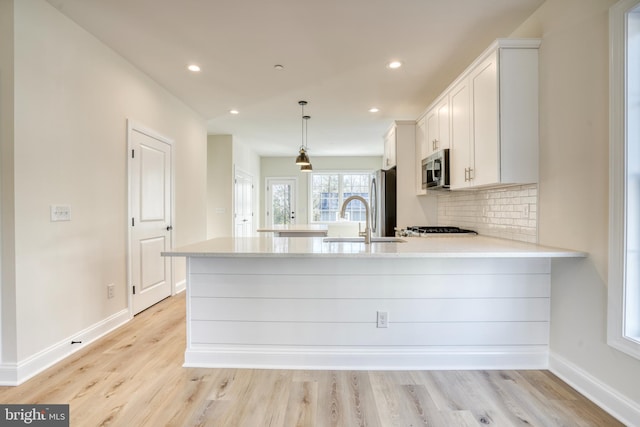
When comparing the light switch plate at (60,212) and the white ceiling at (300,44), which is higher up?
the white ceiling at (300,44)

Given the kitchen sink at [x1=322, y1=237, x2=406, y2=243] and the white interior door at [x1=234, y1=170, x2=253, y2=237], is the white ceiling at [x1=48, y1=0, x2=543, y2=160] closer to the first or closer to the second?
the kitchen sink at [x1=322, y1=237, x2=406, y2=243]

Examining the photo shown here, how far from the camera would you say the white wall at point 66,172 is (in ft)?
6.81

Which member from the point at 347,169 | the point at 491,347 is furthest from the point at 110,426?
the point at 347,169

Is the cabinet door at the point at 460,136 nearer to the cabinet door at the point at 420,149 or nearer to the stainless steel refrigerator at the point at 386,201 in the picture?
the cabinet door at the point at 420,149

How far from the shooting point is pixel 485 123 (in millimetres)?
2361

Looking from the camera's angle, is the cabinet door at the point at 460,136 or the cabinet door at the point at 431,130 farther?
the cabinet door at the point at 431,130

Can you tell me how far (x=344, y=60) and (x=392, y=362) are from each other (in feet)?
8.60

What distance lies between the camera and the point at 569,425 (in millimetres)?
1615

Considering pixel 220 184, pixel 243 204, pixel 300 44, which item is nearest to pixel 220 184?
pixel 220 184

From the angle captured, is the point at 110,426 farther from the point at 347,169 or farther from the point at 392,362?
the point at 347,169

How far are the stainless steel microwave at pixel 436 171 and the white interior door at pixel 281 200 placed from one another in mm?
5159

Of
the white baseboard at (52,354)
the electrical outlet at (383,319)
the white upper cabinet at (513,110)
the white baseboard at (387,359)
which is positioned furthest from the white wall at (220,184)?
the white upper cabinet at (513,110)

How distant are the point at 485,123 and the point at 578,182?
2.40ft

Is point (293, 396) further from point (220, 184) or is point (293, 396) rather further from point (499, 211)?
point (220, 184)
